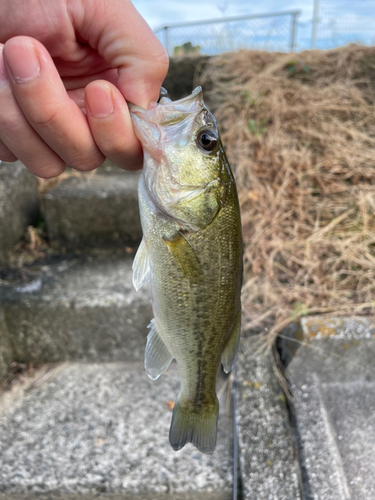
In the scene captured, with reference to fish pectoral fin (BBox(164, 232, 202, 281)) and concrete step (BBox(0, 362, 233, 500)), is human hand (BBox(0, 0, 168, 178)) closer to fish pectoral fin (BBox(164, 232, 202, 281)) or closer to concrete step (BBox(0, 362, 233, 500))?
fish pectoral fin (BBox(164, 232, 202, 281))

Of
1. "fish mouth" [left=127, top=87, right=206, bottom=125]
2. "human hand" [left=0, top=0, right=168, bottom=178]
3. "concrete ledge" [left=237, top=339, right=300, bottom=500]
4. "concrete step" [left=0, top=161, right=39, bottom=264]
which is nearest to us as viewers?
"human hand" [left=0, top=0, right=168, bottom=178]

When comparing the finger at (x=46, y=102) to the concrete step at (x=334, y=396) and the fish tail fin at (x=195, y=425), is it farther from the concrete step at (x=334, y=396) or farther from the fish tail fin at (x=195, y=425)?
the concrete step at (x=334, y=396)

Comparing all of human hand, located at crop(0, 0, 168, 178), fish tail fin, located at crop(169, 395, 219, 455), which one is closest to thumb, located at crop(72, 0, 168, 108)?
human hand, located at crop(0, 0, 168, 178)

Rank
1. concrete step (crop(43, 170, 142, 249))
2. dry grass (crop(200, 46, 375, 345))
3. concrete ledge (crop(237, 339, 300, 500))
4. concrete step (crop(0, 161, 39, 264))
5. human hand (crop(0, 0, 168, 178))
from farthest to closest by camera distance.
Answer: concrete step (crop(43, 170, 142, 249))
concrete step (crop(0, 161, 39, 264))
dry grass (crop(200, 46, 375, 345))
concrete ledge (crop(237, 339, 300, 500))
human hand (crop(0, 0, 168, 178))

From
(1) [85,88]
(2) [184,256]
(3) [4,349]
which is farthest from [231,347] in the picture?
(3) [4,349]

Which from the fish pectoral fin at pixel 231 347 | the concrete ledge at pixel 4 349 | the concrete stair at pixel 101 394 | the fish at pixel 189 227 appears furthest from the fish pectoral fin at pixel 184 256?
the concrete ledge at pixel 4 349

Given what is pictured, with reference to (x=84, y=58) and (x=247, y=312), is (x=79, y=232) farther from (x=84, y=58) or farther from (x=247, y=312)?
(x=84, y=58)

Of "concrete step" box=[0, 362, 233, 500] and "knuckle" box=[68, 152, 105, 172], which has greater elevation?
"knuckle" box=[68, 152, 105, 172]
